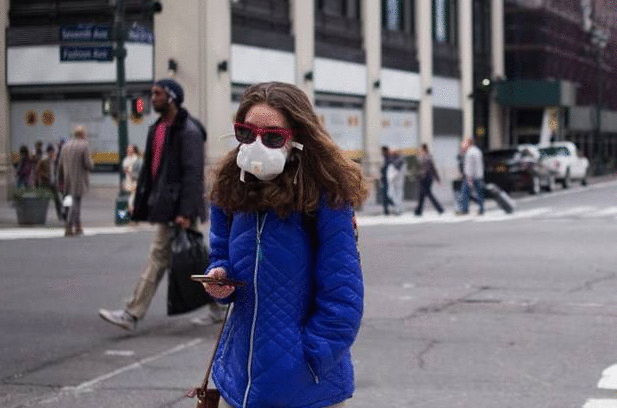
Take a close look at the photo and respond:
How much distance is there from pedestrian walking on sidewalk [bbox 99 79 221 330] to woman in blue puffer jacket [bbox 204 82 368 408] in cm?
581

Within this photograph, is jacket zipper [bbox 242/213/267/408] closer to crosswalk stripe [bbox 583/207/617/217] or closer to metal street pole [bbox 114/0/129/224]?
metal street pole [bbox 114/0/129/224]

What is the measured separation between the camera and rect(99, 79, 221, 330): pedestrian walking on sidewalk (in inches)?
396

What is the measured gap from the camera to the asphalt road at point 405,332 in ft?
25.9

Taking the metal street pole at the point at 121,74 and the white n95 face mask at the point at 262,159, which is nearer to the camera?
the white n95 face mask at the point at 262,159

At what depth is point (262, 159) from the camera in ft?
13.5

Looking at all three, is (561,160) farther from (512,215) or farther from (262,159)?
(262,159)

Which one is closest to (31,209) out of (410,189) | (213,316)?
(410,189)

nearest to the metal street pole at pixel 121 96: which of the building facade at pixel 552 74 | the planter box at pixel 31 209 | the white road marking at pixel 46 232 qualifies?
the white road marking at pixel 46 232

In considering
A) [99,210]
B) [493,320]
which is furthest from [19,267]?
[99,210]

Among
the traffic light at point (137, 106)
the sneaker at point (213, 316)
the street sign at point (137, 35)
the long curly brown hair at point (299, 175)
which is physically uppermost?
the street sign at point (137, 35)

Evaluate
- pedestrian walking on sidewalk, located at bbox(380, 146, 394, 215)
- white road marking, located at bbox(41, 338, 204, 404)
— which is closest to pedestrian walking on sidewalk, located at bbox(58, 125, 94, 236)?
pedestrian walking on sidewalk, located at bbox(380, 146, 394, 215)

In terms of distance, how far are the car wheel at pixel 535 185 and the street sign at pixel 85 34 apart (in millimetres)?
19437

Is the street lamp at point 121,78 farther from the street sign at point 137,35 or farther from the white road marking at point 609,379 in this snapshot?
the white road marking at point 609,379

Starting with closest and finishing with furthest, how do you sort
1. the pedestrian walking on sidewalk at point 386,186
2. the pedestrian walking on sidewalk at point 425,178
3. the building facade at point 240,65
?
the pedestrian walking on sidewalk at point 425,178, the pedestrian walking on sidewalk at point 386,186, the building facade at point 240,65
